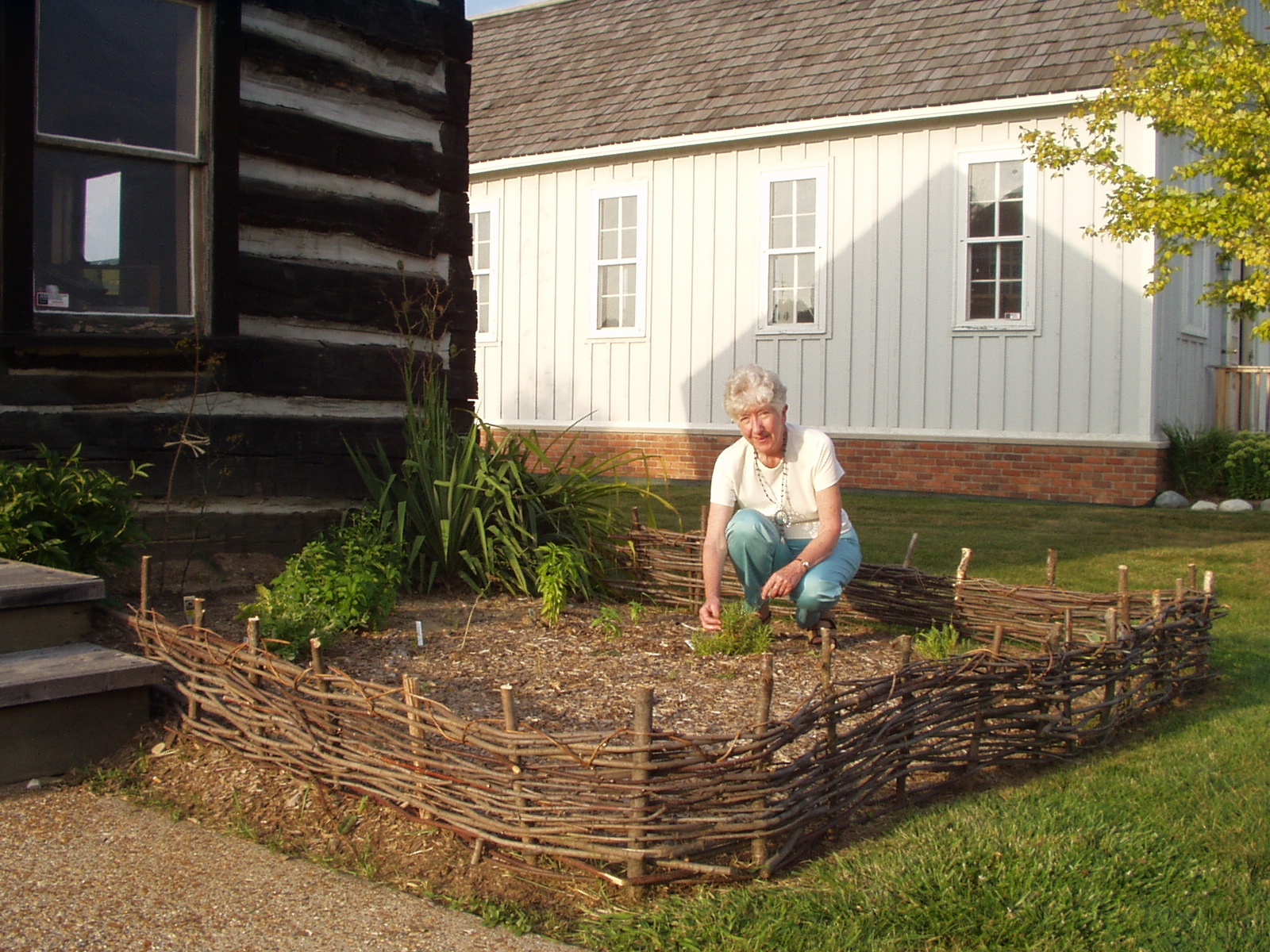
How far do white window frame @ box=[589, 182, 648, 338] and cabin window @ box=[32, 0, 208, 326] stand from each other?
920 centimetres

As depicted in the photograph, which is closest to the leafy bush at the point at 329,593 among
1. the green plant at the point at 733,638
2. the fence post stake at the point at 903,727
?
the green plant at the point at 733,638

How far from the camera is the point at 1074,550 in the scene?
27.8 ft

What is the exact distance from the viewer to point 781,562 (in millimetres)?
5105

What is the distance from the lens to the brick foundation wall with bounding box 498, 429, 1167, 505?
11516mm

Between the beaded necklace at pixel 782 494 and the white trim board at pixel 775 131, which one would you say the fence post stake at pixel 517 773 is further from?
the white trim board at pixel 775 131

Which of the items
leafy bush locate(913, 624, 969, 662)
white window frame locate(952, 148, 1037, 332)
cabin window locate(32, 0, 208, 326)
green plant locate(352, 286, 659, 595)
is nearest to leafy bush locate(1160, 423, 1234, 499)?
white window frame locate(952, 148, 1037, 332)

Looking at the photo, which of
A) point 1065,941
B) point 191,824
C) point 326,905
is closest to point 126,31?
point 191,824

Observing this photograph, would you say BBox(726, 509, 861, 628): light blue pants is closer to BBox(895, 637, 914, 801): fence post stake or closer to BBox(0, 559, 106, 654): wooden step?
BBox(895, 637, 914, 801): fence post stake

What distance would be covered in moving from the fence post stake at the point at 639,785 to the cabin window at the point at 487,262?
506 inches

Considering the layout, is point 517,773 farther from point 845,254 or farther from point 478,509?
point 845,254

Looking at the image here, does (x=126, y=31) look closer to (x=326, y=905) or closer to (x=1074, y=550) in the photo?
(x=326, y=905)

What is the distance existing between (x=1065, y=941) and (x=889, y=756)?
84cm

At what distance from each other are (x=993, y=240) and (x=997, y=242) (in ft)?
0.17

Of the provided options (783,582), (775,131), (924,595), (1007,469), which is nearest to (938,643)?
(924,595)
